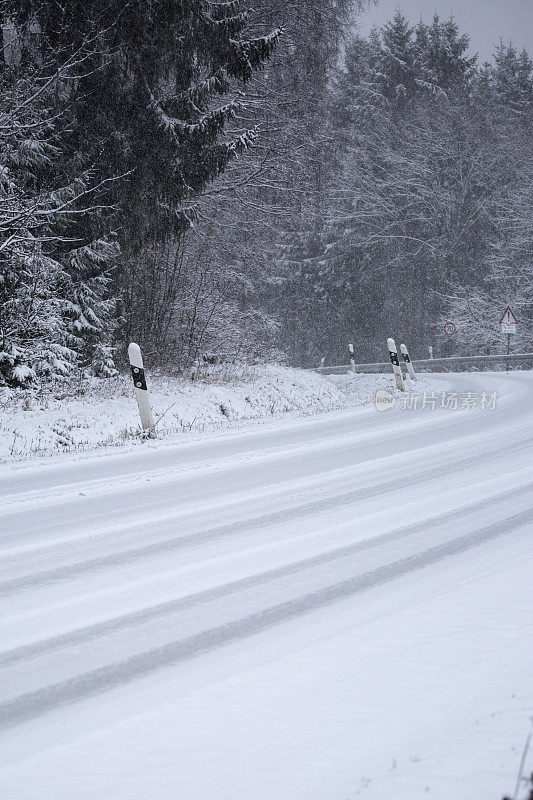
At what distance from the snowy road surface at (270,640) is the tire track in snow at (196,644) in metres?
0.01

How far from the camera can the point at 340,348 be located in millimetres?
52938

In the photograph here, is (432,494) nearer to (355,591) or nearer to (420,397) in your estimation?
(355,591)

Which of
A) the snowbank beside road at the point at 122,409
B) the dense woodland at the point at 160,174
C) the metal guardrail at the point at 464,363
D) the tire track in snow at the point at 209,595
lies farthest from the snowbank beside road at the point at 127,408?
the metal guardrail at the point at 464,363

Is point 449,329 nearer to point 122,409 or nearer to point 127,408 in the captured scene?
point 127,408

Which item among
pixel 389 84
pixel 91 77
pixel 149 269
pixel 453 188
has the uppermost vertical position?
pixel 389 84

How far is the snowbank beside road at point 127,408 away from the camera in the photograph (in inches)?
431

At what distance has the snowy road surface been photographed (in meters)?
2.23

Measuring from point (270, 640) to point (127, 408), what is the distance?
9.93 meters

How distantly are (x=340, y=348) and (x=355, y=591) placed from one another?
4951cm

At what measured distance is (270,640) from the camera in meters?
3.21

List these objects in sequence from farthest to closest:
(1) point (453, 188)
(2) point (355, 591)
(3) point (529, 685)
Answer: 1. (1) point (453, 188)
2. (2) point (355, 591)
3. (3) point (529, 685)

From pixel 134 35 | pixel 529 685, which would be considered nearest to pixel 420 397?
pixel 134 35

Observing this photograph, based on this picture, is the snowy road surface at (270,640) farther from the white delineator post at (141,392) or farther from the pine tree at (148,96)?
the pine tree at (148,96)

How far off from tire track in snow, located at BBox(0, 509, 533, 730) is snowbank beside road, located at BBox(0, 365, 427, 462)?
20.4ft
